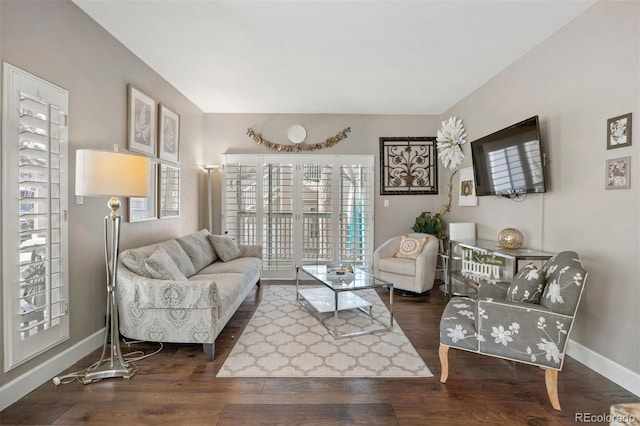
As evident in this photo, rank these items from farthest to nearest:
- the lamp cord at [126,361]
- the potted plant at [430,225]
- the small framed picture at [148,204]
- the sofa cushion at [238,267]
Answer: the potted plant at [430,225] → the sofa cushion at [238,267] → the small framed picture at [148,204] → the lamp cord at [126,361]

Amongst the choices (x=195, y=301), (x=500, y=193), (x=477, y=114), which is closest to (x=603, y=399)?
(x=500, y=193)

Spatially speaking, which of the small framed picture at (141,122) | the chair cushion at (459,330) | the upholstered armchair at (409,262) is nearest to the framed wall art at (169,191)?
the small framed picture at (141,122)

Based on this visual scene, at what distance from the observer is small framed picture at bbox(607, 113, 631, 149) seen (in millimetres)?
2045

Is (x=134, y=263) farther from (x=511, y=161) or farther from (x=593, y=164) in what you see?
(x=593, y=164)

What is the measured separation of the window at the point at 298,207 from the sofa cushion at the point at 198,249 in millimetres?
1005

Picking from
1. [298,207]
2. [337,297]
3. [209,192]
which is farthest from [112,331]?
[298,207]

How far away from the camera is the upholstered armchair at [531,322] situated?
185 centimetres

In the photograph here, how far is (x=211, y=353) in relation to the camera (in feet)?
7.95

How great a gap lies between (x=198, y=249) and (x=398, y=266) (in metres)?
2.61

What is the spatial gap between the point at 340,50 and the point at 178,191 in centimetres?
277

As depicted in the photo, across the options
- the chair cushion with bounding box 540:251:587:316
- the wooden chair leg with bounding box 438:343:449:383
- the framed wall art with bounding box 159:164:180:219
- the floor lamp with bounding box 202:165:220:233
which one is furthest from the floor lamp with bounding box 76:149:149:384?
the chair cushion with bounding box 540:251:587:316

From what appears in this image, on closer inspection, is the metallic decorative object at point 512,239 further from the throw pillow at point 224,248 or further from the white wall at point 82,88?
the white wall at point 82,88

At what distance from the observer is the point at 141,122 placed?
324 centimetres

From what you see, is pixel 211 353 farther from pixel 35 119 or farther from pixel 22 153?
pixel 35 119
